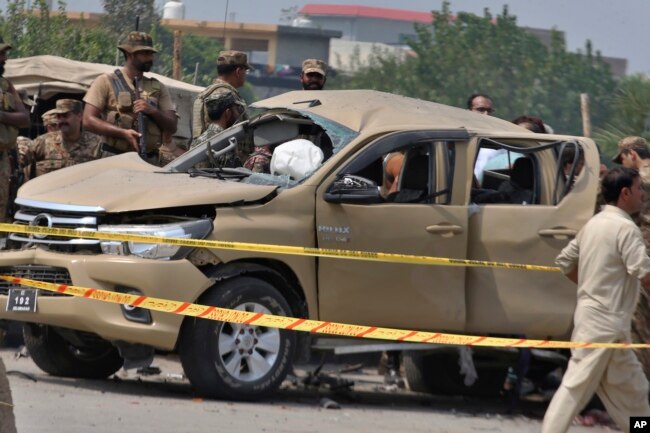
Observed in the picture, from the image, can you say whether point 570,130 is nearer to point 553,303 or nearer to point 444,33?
point 444,33

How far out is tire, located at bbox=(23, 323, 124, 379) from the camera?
9.86m

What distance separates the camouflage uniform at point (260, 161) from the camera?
10156 mm

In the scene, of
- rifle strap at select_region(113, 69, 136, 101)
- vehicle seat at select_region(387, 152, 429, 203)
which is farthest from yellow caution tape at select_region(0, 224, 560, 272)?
rifle strap at select_region(113, 69, 136, 101)

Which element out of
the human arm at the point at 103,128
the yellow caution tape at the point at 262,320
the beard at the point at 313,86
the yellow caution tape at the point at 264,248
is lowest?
the yellow caution tape at the point at 262,320

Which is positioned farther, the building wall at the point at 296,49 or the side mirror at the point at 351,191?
the building wall at the point at 296,49

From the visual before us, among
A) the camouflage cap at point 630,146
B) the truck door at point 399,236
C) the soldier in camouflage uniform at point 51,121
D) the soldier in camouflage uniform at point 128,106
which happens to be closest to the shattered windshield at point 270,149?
the truck door at point 399,236

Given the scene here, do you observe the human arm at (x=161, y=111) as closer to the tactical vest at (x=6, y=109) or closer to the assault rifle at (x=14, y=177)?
the tactical vest at (x=6, y=109)

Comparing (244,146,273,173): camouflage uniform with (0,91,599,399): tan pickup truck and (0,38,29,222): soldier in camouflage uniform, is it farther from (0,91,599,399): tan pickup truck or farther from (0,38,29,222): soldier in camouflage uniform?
(0,38,29,222): soldier in camouflage uniform

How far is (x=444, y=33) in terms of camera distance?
312ft

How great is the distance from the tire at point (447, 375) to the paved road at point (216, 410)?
0.32ft

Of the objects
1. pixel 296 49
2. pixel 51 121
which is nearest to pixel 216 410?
pixel 51 121

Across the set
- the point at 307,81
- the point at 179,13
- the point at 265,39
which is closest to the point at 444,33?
the point at 265,39

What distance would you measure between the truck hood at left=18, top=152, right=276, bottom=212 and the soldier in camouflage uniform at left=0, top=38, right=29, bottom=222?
129 centimetres

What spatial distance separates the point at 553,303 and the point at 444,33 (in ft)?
284
